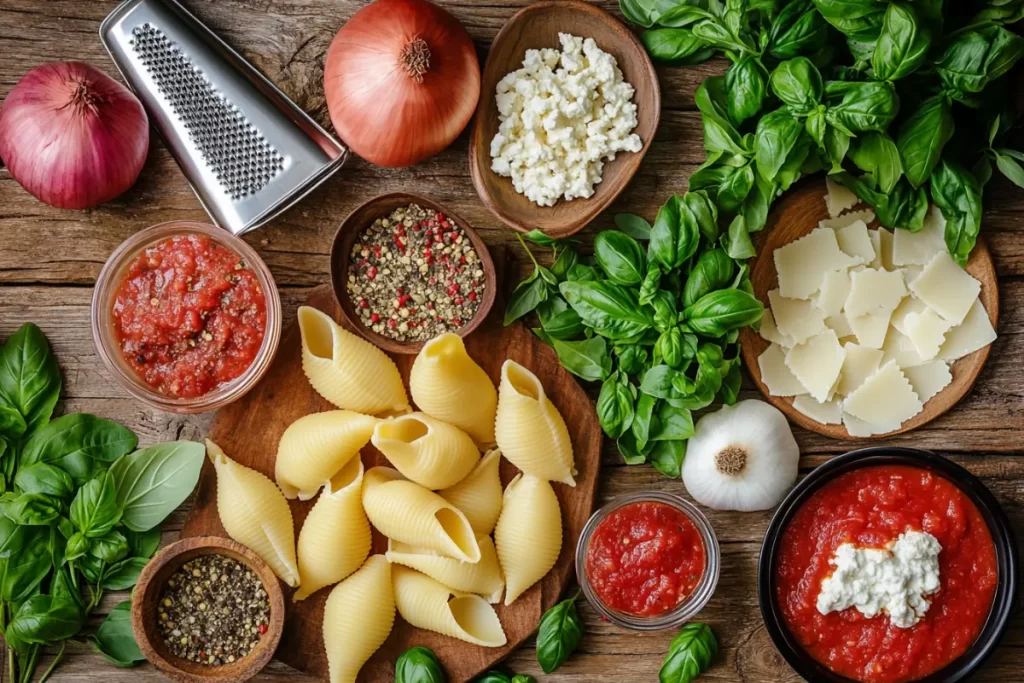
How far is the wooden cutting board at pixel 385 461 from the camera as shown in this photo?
197cm

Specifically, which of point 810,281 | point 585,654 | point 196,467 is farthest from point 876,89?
point 196,467

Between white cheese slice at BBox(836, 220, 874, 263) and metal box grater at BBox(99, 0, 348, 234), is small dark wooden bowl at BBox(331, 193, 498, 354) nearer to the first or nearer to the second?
metal box grater at BBox(99, 0, 348, 234)

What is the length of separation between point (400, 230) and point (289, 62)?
45 cm

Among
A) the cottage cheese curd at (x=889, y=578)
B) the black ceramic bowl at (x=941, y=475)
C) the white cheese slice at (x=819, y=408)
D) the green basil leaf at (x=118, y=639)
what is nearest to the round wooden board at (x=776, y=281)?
the white cheese slice at (x=819, y=408)

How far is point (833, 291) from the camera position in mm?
1920

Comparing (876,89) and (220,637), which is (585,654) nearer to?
(220,637)

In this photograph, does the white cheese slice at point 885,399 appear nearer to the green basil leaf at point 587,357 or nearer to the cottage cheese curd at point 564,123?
the green basil leaf at point 587,357

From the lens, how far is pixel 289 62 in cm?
196

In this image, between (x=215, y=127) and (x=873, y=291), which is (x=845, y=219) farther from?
(x=215, y=127)

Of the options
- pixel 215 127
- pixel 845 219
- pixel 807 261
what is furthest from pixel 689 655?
pixel 215 127

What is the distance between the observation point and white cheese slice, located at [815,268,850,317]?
6.29 ft

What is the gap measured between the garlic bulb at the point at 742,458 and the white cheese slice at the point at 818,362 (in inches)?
3.8

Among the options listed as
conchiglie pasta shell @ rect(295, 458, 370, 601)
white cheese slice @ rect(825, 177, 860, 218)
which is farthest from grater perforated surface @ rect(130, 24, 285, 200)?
white cheese slice @ rect(825, 177, 860, 218)

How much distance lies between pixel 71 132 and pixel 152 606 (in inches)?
39.2
